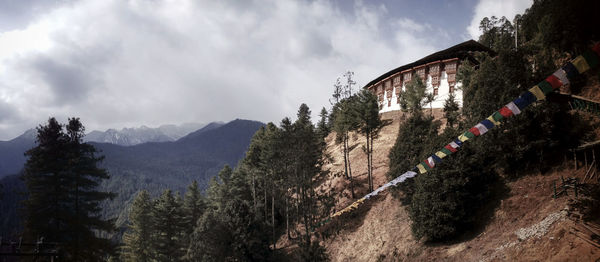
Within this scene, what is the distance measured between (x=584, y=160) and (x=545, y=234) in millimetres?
6078

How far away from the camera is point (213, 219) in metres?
26.2

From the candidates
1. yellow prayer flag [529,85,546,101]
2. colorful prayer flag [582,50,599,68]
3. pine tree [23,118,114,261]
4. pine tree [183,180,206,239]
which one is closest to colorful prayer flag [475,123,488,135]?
yellow prayer flag [529,85,546,101]

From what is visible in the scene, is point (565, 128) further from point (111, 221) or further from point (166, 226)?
point (166, 226)

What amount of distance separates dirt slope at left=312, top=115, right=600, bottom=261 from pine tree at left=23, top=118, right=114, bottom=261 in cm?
1786

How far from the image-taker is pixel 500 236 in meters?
14.0

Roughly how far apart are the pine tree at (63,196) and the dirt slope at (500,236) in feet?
58.6

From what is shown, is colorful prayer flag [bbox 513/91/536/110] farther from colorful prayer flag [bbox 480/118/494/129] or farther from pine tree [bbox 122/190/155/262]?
pine tree [bbox 122/190/155/262]

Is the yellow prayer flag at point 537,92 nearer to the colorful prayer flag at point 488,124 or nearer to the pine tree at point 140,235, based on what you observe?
the colorful prayer flag at point 488,124

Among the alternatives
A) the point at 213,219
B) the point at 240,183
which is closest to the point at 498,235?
the point at 213,219

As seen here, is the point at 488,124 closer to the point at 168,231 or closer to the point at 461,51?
the point at 168,231

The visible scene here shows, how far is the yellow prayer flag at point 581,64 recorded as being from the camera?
8.46 meters

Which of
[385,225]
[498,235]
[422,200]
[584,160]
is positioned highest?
[584,160]

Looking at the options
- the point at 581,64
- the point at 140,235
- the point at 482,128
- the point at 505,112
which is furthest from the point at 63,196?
the point at 140,235

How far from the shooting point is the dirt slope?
11413mm
